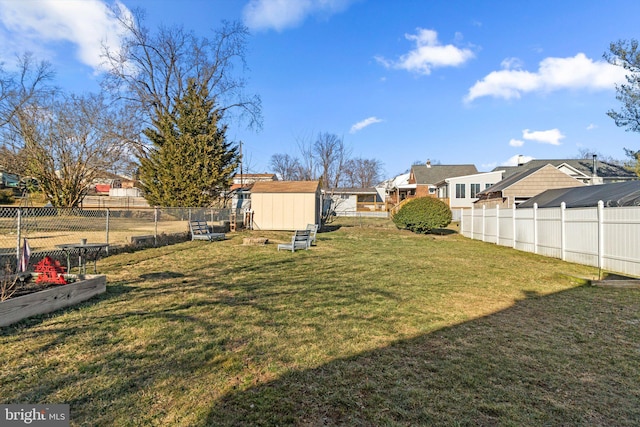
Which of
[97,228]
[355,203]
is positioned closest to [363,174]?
[355,203]

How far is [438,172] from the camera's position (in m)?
43.9

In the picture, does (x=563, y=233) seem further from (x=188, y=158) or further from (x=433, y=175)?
(x=433, y=175)

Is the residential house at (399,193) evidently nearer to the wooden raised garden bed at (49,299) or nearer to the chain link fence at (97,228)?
the chain link fence at (97,228)

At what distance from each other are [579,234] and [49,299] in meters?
12.7

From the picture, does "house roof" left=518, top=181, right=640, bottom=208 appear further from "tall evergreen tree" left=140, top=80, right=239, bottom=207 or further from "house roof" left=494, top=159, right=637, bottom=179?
"house roof" left=494, top=159, right=637, bottom=179

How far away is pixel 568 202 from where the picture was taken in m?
14.7

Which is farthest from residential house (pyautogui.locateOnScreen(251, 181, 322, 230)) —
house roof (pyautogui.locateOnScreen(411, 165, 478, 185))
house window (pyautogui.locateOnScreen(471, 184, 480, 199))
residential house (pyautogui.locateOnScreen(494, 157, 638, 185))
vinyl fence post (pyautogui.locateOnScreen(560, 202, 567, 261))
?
house roof (pyautogui.locateOnScreen(411, 165, 478, 185))

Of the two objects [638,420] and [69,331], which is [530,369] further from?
[69,331]

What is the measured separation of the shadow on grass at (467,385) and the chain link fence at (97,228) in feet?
27.0

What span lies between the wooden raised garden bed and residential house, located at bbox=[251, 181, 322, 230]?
1507cm

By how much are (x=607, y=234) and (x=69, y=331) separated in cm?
1163

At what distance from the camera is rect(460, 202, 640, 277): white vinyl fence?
841 cm

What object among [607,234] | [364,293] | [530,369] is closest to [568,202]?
[607,234]

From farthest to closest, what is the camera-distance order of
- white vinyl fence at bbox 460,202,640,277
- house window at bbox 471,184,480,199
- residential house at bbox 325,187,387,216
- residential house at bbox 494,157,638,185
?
1. residential house at bbox 325,187,387,216
2. house window at bbox 471,184,480,199
3. residential house at bbox 494,157,638,185
4. white vinyl fence at bbox 460,202,640,277
